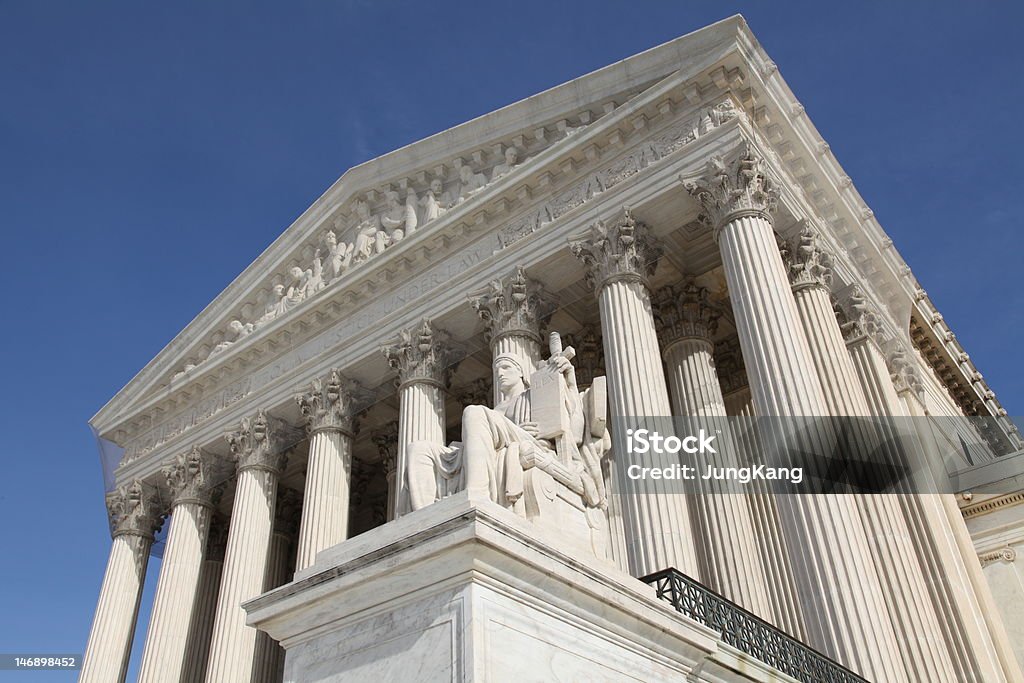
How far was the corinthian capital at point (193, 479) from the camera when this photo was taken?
24.8m

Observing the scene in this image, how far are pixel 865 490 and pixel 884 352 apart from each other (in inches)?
274

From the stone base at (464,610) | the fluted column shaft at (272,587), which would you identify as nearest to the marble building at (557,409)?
the stone base at (464,610)

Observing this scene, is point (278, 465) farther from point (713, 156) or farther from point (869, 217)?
point (869, 217)

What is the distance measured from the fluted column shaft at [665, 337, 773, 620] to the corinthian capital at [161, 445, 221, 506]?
46.4ft

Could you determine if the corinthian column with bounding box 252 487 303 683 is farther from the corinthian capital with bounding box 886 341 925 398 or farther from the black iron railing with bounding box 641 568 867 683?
the black iron railing with bounding box 641 568 867 683

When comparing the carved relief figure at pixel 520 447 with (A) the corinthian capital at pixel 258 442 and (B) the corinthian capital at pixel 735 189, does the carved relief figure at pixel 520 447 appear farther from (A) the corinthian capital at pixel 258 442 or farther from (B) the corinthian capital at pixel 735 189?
(A) the corinthian capital at pixel 258 442

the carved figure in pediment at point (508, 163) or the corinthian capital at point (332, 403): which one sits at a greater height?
the carved figure in pediment at point (508, 163)

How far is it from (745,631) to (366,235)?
1744cm

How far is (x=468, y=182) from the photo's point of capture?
21719 mm

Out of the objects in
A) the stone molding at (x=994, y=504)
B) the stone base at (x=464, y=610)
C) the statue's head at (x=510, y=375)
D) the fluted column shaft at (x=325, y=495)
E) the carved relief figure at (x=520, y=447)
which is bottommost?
the stone base at (x=464, y=610)

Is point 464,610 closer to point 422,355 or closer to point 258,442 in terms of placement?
point 422,355

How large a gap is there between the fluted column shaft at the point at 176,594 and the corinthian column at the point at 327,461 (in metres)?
4.74

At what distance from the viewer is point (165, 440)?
26.7 metres

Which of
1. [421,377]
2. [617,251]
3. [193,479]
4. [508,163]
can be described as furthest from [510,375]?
[193,479]
